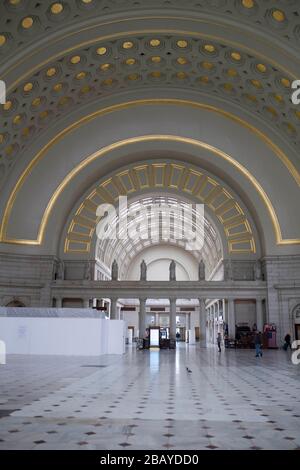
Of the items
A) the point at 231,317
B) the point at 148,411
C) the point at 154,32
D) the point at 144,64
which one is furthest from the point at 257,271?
the point at 148,411

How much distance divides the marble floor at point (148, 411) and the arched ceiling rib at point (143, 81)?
18.0m

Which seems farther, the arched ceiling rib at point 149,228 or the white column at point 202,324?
the arched ceiling rib at point 149,228

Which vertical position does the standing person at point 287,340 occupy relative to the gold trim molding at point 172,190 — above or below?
below

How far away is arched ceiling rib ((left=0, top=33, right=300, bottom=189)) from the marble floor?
18.0 m

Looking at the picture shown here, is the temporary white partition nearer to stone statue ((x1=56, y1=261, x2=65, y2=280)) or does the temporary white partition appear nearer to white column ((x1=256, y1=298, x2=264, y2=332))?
stone statue ((x1=56, y1=261, x2=65, y2=280))

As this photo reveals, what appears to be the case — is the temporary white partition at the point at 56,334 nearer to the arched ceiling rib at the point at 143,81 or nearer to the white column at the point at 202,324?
the arched ceiling rib at the point at 143,81

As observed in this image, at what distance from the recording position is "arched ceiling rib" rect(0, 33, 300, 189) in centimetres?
2530

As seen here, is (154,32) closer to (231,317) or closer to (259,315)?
(231,317)

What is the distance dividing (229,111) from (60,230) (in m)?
15.5

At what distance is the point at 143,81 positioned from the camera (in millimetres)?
29562

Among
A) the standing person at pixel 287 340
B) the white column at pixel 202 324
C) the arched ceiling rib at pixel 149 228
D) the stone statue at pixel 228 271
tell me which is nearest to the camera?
the standing person at pixel 287 340

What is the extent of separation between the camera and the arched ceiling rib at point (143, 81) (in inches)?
996

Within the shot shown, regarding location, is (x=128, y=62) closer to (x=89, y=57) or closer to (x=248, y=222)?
(x=89, y=57)

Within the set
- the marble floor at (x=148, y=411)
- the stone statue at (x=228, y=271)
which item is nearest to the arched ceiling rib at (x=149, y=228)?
the stone statue at (x=228, y=271)
